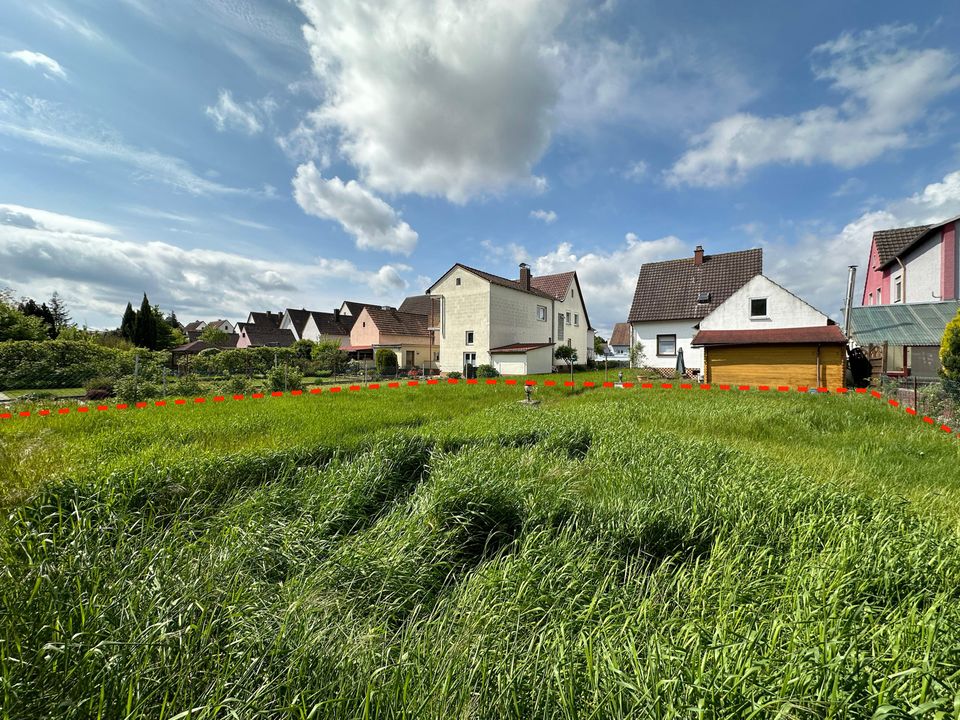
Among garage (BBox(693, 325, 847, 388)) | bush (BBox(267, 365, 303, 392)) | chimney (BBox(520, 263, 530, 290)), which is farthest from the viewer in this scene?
chimney (BBox(520, 263, 530, 290))

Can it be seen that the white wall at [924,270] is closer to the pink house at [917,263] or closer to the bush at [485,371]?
the pink house at [917,263]

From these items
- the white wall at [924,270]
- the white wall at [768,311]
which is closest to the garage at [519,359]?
the white wall at [768,311]

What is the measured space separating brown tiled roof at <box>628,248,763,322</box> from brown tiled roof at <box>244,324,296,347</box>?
45.1 metres

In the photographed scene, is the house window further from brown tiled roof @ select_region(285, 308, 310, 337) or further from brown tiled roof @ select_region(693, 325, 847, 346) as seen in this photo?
brown tiled roof @ select_region(285, 308, 310, 337)

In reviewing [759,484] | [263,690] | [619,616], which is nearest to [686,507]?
[759,484]

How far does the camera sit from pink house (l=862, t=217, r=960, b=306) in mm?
17000

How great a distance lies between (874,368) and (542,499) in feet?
68.6

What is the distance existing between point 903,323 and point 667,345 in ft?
36.0

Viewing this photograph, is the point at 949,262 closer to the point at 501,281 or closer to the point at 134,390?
the point at 501,281

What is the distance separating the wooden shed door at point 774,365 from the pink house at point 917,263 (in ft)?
23.7

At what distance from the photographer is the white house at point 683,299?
969 inches

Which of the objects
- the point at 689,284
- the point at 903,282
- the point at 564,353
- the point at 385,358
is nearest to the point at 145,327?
the point at 385,358

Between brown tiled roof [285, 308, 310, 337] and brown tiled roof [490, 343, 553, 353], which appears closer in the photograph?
brown tiled roof [490, 343, 553, 353]

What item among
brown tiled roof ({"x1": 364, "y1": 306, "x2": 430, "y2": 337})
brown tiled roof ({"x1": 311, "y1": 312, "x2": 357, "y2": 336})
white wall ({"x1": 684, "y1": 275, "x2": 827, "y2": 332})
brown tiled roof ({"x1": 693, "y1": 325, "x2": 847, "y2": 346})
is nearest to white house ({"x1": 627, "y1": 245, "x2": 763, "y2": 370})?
white wall ({"x1": 684, "y1": 275, "x2": 827, "y2": 332})
